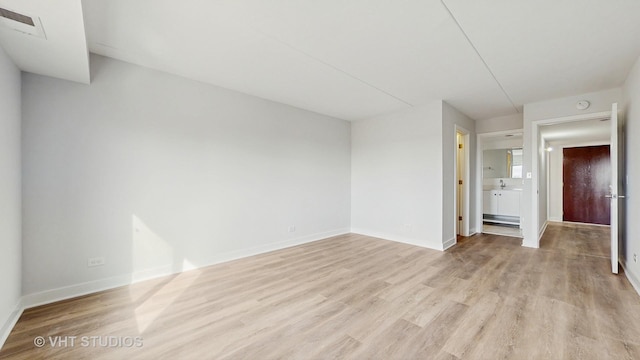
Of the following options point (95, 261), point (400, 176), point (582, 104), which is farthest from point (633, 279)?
point (95, 261)

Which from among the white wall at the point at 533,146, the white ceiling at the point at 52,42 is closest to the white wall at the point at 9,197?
the white ceiling at the point at 52,42

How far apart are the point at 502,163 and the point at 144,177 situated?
336 inches

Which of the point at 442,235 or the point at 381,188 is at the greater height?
the point at 381,188

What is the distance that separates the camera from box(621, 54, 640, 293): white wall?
2.78m

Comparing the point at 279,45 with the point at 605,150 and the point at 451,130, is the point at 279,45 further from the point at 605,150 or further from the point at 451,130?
the point at 605,150

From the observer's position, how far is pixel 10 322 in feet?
6.68

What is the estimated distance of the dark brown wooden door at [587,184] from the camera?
6.52m

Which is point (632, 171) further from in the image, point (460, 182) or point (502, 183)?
point (502, 183)

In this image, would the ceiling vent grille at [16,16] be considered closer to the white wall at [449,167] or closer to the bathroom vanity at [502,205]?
the white wall at [449,167]

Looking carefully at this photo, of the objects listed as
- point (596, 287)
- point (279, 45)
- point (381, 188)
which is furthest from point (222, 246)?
point (596, 287)

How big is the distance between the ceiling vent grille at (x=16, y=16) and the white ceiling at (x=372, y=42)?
12 centimetres

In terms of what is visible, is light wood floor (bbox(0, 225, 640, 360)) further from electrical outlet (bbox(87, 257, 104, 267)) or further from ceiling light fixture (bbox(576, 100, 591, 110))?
ceiling light fixture (bbox(576, 100, 591, 110))

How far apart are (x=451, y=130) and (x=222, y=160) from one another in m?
3.91

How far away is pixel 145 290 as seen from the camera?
272cm
